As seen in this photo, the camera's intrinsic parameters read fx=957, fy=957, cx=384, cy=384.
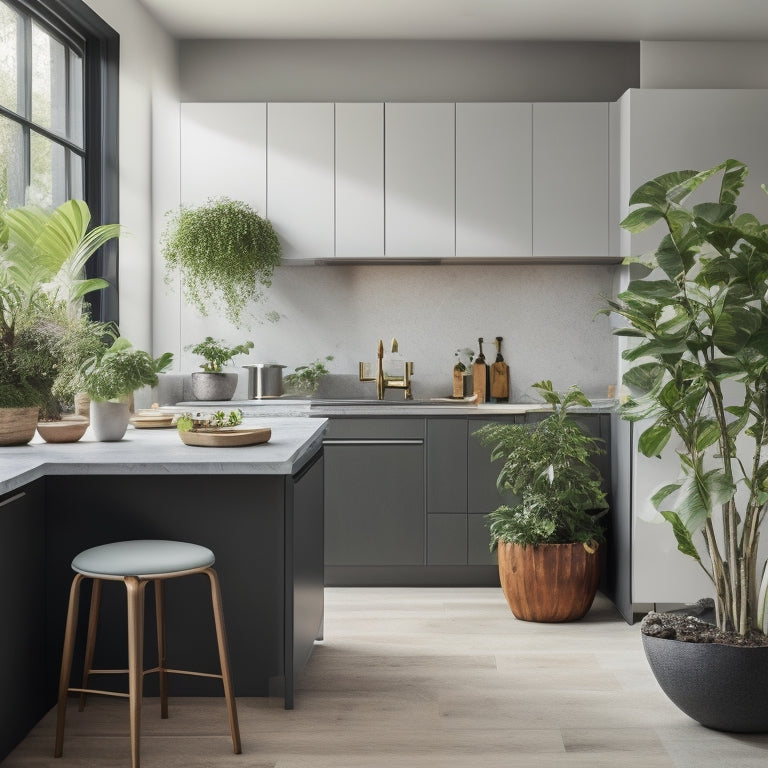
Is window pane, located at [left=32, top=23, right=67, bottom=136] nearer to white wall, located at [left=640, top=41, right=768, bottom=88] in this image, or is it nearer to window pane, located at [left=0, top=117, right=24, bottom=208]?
window pane, located at [left=0, top=117, right=24, bottom=208]

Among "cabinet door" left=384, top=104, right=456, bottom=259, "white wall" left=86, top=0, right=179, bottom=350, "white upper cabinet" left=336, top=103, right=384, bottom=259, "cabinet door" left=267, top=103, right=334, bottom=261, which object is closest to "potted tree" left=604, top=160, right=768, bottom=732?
"cabinet door" left=384, top=104, right=456, bottom=259

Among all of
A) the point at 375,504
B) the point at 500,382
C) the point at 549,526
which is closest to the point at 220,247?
the point at 375,504

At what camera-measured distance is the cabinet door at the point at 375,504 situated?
4.75 meters

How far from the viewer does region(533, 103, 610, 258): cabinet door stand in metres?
5.03

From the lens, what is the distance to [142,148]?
16.7ft

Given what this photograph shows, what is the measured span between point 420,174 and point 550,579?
2.24m

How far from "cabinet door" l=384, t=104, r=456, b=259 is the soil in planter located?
2.49m

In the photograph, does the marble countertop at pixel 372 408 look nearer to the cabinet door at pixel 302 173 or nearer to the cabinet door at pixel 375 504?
the cabinet door at pixel 375 504

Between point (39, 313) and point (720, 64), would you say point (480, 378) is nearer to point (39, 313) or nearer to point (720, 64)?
point (720, 64)

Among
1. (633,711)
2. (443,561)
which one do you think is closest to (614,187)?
(443,561)

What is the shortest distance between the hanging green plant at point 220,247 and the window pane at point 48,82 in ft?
2.78

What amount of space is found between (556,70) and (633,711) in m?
3.63

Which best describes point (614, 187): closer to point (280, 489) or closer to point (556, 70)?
point (556, 70)

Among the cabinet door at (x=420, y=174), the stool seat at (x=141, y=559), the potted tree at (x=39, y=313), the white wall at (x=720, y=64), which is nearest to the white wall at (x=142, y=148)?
the potted tree at (x=39, y=313)
